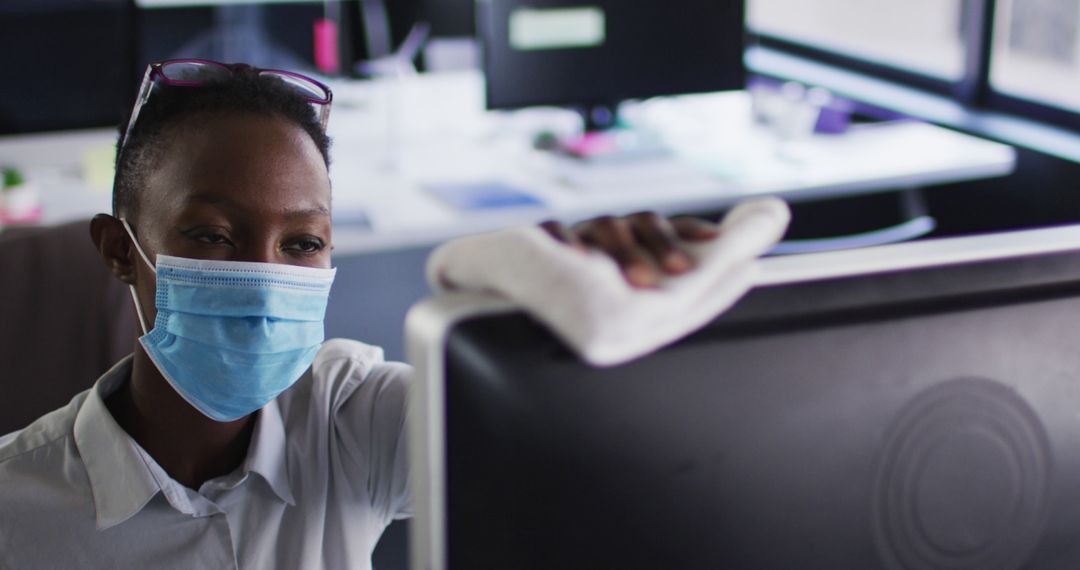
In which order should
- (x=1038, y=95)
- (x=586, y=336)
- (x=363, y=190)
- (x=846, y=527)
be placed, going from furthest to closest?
(x=1038, y=95) < (x=363, y=190) < (x=846, y=527) < (x=586, y=336)

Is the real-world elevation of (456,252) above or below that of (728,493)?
above

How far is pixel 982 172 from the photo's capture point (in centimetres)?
292

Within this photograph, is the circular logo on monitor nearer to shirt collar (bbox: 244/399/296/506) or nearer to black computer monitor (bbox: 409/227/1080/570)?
black computer monitor (bbox: 409/227/1080/570)

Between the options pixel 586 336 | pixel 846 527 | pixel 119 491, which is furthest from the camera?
pixel 119 491

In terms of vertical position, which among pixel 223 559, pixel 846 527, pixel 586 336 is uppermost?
pixel 586 336

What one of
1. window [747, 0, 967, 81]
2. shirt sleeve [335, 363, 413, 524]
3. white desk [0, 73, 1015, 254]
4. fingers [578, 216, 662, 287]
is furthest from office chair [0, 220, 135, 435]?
window [747, 0, 967, 81]

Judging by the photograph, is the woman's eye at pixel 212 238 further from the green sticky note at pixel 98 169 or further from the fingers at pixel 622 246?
the green sticky note at pixel 98 169

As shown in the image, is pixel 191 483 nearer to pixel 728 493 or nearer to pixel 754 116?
pixel 728 493

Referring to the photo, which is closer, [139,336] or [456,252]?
[456,252]

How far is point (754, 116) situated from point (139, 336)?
248cm

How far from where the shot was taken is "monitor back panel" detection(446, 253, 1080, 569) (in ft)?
1.59

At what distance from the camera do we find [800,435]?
538 mm

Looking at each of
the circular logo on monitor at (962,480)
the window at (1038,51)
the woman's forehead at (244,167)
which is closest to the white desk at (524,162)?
the window at (1038,51)

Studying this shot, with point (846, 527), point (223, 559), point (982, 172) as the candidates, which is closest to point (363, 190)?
point (982, 172)
